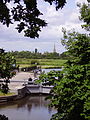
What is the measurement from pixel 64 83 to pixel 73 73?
0.43m

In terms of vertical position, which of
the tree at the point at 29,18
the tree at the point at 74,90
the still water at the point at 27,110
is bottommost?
the still water at the point at 27,110

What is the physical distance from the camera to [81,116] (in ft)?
26.1

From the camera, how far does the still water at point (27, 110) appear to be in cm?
1834

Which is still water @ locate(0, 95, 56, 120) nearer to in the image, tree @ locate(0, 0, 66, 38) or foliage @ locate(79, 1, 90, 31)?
foliage @ locate(79, 1, 90, 31)

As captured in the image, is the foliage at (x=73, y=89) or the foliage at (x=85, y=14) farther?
the foliage at (x=85, y=14)

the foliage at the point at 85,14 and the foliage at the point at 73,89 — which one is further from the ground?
the foliage at the point at 85,14

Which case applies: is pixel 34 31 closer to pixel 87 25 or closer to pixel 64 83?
pixel 64 83

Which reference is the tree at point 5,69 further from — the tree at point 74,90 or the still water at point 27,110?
the still water at point 27,110

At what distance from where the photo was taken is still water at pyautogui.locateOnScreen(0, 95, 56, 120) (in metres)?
18.3

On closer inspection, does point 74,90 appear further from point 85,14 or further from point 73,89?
point 85,14

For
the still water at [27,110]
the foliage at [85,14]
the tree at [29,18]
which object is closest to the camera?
the tree at [29,18]

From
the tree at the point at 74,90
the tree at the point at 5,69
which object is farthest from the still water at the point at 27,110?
the tree at the point at 5,69

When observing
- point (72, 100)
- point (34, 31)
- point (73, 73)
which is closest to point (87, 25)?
point (73, 73)

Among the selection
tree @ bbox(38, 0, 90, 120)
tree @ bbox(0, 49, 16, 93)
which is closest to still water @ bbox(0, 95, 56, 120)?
tree @ bbox(38, 0, 90, 120)
